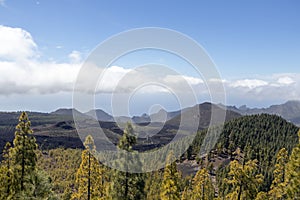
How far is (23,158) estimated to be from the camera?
979 inches

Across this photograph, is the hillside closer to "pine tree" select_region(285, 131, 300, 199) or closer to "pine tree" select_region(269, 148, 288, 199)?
"pine tree" select_region(269, 148, 288, 199)

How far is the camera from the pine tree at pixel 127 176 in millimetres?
27062

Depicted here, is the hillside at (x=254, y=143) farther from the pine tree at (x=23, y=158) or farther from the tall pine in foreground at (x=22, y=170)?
the pine tree at (x=23, y=158)

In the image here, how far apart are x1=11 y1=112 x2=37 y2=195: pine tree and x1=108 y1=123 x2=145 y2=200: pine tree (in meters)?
6.82

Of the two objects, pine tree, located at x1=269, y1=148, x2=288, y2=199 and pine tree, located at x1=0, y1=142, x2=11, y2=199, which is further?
pine tree, located at x1=269, y1=148, x2=288, y2=199

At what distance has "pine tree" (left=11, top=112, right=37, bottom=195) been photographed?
967 inches

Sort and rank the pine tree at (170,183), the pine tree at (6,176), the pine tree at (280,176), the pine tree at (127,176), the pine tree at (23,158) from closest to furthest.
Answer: the pine tree at (23,158), the pine tree at (6,176), the pine tree at (127,176), the pine tree at (170,183), the pine tree at (280,176)

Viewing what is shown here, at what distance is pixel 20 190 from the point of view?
82.9ft

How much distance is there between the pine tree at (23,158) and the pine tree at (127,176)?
6816mm

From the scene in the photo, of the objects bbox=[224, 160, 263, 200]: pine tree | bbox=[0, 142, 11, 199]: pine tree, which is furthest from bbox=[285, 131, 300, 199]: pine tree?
bbox=[0, 142, 11, 199]: pine tree

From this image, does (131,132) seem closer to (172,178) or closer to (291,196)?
(172,178)

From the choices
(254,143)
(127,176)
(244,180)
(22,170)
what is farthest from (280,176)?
(254,143)

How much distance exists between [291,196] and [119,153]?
18.4m

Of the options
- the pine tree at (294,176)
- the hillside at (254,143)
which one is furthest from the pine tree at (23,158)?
the hillside at (254,143)
